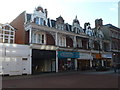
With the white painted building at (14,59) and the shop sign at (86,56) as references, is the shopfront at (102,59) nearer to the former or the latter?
the shop sign at (86,56)

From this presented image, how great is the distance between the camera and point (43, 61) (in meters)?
24.5

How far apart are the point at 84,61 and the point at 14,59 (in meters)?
16.4

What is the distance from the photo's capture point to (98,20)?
41.4 metres

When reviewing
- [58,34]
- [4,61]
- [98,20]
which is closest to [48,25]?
[58,34]

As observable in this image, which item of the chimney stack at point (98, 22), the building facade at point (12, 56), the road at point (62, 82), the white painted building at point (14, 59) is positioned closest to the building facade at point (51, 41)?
the white painted building at point (14, 59)

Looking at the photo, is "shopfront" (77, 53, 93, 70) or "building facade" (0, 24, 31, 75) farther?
"shopfront" (77, 53, 93, 70)

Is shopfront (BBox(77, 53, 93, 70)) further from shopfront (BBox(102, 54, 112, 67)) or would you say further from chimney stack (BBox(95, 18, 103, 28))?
chimney stack (BBox(95, 18, 103, 28))

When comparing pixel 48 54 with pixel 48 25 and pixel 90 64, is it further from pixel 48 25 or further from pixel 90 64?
pixel 90 64

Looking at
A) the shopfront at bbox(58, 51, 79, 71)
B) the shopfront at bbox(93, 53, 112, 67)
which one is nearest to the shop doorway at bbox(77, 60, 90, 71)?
the shopfront at bbox(58, 51, 79, 71)

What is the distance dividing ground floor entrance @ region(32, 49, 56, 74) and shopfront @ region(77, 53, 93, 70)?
22.4 feet

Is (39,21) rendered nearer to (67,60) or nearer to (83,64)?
(67,60)

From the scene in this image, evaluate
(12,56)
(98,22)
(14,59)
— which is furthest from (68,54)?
(98,22)

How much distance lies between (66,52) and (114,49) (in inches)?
800

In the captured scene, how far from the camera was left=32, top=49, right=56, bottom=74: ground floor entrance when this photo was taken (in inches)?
868
